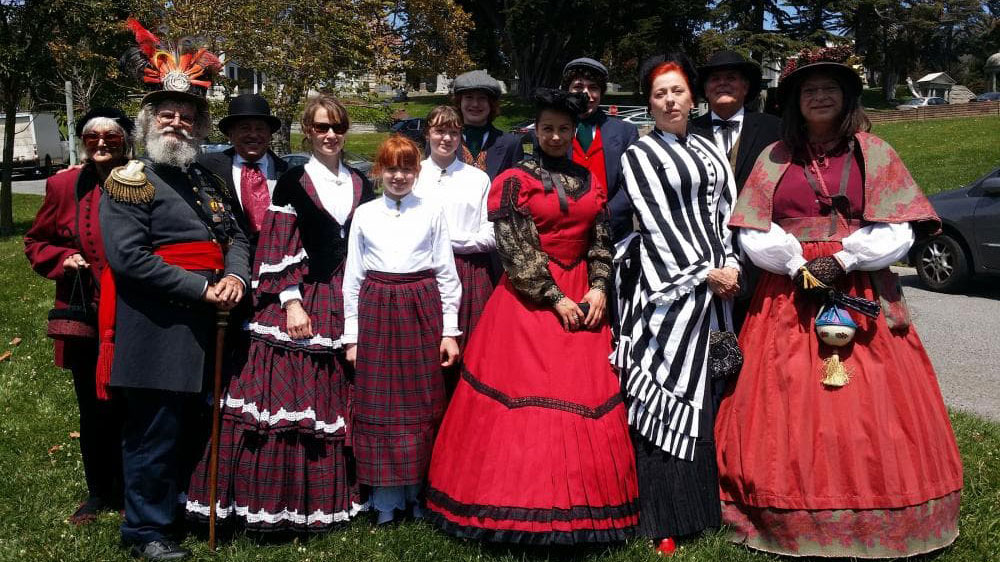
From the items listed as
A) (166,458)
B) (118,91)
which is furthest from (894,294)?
(118,91)

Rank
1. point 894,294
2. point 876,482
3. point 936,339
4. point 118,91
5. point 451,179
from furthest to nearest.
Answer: point 118,91, point 936,339, point 451,179, point 894,294, point 876,482

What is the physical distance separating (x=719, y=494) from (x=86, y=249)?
3.07 m

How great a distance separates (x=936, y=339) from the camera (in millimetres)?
7449

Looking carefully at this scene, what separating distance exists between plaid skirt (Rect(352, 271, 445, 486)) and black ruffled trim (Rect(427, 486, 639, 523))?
0.40 metres

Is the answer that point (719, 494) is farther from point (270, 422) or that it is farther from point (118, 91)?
point (118, 91)

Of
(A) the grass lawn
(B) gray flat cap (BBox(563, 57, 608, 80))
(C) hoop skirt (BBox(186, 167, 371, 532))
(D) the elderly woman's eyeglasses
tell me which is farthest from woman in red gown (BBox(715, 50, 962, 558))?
(C) hoop skirt (BBox(186, 167, 371, 532))

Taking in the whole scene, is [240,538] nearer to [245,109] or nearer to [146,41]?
[245,109]

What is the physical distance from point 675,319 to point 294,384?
1750 millimetres

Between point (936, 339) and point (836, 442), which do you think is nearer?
point (836, 442)

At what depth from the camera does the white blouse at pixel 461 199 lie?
4.00m

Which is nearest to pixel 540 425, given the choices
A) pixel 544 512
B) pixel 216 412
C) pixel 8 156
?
pixel 544 512

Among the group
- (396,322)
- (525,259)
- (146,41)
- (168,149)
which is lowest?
(396,322)

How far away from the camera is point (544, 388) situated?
135 inches

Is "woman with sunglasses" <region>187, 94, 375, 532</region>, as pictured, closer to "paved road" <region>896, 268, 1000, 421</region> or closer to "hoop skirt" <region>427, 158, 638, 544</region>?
"hoop skirt" <region>427, 158, 638, 544</region>
